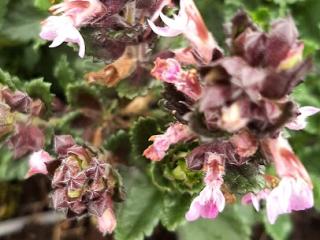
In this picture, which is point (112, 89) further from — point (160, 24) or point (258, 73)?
point (258, 73)

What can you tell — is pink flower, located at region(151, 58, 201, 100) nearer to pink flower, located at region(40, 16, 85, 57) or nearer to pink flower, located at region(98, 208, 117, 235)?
pink flower, located at region(40, 16, 85, 57)

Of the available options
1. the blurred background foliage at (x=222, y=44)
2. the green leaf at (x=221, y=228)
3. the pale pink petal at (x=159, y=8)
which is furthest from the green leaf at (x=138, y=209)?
the pale pink petal at (x=159, y=8)

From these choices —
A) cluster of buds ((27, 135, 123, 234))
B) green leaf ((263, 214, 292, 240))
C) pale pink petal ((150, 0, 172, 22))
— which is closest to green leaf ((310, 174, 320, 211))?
green leaf ((263, 214, 292, 240))

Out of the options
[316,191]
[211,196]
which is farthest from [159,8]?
[316,191]

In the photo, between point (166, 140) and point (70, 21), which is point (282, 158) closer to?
point (166, 140)

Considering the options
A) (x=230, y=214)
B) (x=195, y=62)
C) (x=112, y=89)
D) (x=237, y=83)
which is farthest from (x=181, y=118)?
(x=230, y=214)

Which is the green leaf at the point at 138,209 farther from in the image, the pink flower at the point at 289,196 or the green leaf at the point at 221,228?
the pink flower at the point at 289,196
